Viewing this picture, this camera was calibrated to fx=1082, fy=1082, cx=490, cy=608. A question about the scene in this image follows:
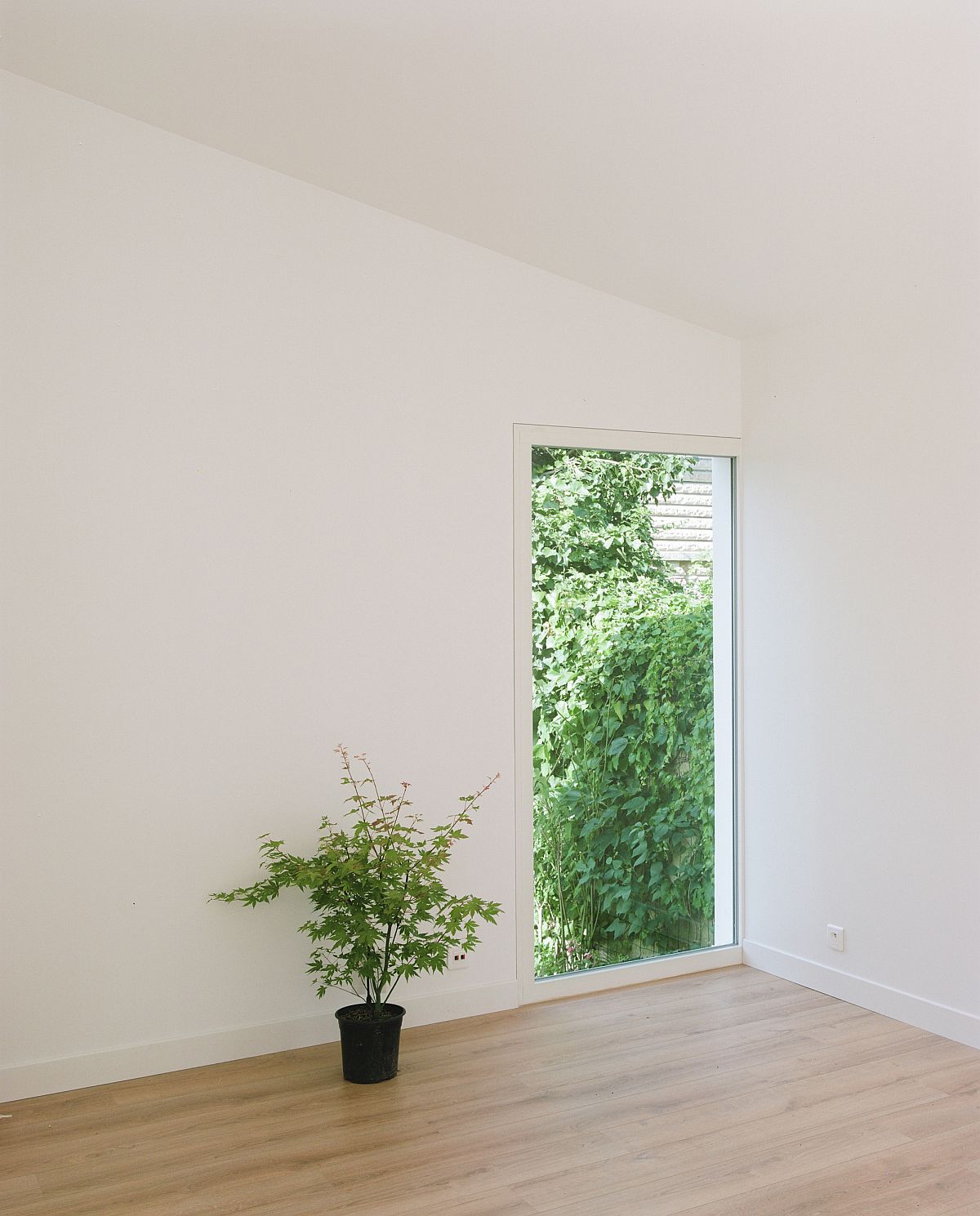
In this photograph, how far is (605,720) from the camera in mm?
4297

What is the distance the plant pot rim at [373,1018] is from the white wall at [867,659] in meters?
1.69

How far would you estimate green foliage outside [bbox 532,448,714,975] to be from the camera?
418 cm

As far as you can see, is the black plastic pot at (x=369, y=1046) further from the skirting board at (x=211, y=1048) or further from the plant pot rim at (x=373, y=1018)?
the skirting board at (x=211, y=1048)

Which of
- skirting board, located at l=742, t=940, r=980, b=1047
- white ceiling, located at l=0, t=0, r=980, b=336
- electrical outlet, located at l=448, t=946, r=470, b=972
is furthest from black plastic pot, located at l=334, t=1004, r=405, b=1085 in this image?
white ceiling, located at l=0, t=0, r=980, b=336

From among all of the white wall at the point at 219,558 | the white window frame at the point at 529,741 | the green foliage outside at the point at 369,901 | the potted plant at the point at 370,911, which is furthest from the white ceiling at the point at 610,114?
the potted plant at the point at 370,911

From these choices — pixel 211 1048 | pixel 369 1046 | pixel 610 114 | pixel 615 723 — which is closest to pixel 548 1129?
pixel 369 1046

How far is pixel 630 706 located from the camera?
14.3 feet

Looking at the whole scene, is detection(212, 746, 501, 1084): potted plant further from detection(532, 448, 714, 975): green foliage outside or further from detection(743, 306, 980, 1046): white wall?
detection(743, 306, 980, 1046): white wall

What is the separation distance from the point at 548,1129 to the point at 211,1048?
1.17 metres

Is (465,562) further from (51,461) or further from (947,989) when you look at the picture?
(947,989)

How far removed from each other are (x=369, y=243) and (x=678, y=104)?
1.25 metres

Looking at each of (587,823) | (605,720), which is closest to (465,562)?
(605,720)

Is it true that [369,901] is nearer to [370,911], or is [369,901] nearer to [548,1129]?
[370,911]

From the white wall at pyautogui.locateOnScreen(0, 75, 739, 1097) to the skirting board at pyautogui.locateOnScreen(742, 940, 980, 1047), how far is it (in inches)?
43.6
